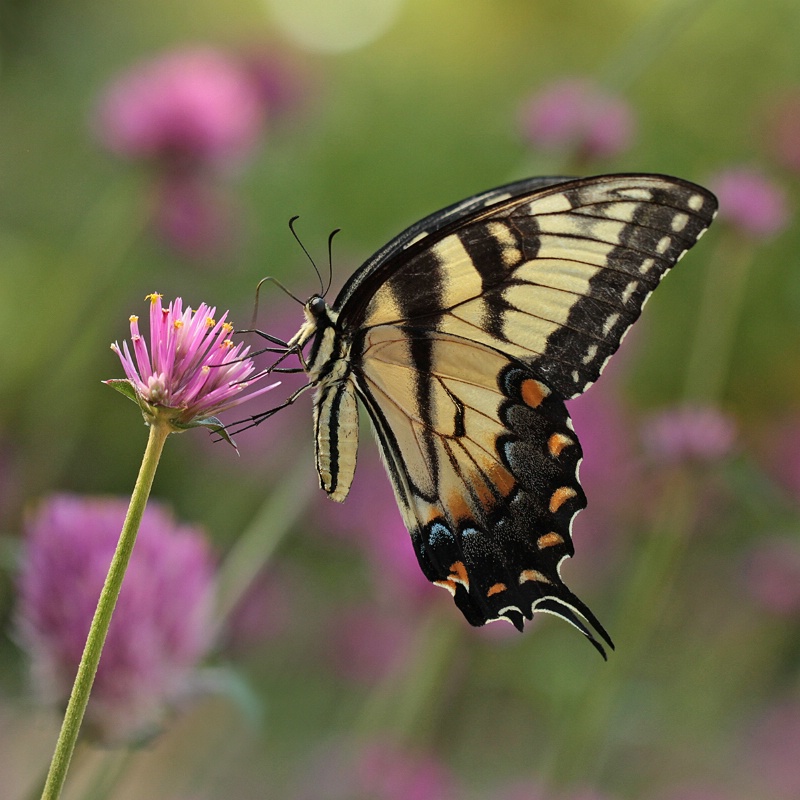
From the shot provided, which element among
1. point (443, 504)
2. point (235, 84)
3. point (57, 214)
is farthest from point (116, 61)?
point (443, 504)

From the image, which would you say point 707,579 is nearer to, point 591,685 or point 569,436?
point 591,685

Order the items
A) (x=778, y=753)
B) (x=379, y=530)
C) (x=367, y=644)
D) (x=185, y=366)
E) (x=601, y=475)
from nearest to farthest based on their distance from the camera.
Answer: (x=185, y=366) < (x=379, y=530) < (x=601, y=475) < (x=367, y=644) < (x=778, y=753)

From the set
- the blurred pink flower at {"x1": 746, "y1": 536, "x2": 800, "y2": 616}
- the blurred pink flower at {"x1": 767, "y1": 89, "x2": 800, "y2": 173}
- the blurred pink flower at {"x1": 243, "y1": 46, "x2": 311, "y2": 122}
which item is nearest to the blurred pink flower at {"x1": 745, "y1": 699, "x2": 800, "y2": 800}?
the blurred pink flower at {"x1": 746, "y1": 536, "x2": 800, "y2": 616}

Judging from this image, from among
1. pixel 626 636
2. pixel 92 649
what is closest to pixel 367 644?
pixel 626 636

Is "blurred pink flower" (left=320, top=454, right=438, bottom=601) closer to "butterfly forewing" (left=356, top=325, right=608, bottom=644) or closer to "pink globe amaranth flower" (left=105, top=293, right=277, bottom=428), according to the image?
"butterfly forewing" (left=356, top=325, right=608, bottom=644)

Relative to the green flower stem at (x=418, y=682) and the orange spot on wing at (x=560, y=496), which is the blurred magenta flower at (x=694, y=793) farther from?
the orange spot on wing at (x=560, y=496)

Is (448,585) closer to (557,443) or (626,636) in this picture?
(557,443)
